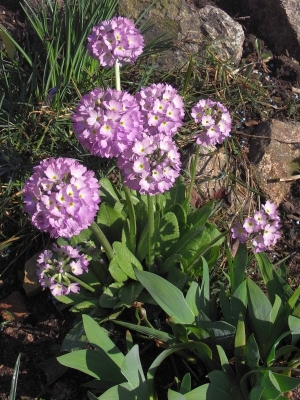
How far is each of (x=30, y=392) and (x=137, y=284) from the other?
753 mm

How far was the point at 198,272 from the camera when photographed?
2600 mm

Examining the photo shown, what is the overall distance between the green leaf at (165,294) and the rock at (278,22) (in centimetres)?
252

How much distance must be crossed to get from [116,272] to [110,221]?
0.33m

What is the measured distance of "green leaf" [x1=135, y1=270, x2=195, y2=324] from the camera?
2137 millimetres

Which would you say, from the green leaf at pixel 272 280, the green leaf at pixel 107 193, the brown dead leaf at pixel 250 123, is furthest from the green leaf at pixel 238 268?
the brown dead leaf at pixel 250 123

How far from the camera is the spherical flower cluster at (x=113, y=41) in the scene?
2.18 m

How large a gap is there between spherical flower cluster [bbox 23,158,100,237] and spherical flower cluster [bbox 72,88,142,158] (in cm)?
13

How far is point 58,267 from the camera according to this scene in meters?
2.16

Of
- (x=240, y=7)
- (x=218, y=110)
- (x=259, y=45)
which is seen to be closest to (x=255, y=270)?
(x=218, y=110)

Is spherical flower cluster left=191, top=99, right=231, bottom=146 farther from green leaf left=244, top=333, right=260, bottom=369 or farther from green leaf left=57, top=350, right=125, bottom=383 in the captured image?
green leaf left=57, top=350, right=125, bottom=383

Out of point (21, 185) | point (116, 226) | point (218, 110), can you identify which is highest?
point (218, 110)

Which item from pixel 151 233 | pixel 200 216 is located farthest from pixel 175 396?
pixel 200 216

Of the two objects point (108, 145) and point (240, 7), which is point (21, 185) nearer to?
point (108, 145)

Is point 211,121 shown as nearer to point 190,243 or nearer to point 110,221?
point 190,243
